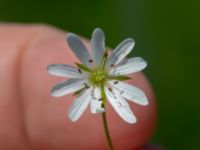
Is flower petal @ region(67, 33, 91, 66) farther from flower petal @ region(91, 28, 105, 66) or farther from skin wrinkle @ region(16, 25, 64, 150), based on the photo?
skin wrinkle @ region(16, 25, 64, 150)

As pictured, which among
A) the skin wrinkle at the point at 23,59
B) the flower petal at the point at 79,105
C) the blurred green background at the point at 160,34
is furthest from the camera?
the blurred green background at the point at 160,34

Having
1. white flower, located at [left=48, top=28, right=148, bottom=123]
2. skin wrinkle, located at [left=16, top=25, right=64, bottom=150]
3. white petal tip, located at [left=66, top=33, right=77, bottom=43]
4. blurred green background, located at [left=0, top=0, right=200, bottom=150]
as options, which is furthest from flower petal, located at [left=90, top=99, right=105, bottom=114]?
blurred green background, located at [left=0, top=0, right=200, bottom=150]

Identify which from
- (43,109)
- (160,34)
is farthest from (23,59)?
(160,34)

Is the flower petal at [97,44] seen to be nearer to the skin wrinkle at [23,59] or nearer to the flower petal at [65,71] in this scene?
the flower petal at [65,71]

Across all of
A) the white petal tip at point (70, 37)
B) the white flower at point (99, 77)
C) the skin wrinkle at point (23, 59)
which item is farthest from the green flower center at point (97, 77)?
the skin wrinkle at point (23, 59)

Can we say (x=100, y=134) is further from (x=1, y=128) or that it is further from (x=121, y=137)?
(x=1, y=128)

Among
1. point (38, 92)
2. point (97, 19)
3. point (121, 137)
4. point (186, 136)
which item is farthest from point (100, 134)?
point (97, 19)

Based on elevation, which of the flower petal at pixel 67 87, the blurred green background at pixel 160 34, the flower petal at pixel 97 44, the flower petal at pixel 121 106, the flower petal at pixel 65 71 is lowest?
the flower petal at pixel 121 106
